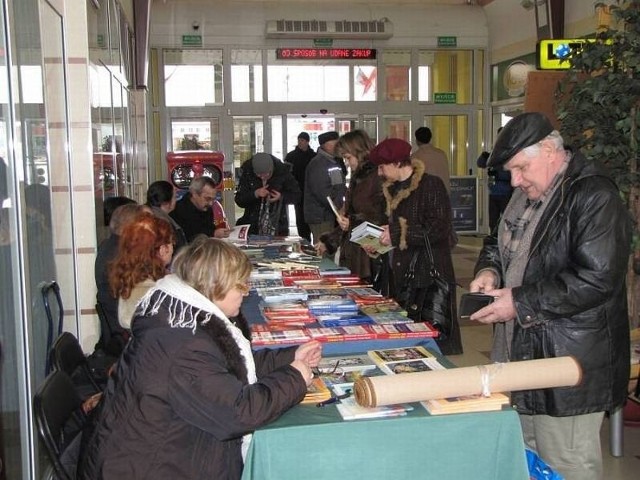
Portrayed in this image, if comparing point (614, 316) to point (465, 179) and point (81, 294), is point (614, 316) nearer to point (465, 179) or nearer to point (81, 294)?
point (81, 294)

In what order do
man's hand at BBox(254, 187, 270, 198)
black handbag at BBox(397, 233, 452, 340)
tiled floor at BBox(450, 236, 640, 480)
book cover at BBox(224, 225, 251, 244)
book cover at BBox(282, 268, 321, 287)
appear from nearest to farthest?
tiled floor at BBox(450, 236, 640, 480), black handbag at BBox(397, 233, 452, 340), book cover at BBox(282, 268, 321, 287), book cover at BBox(224, 225, 251, 244), man's hand at BBox(254, 187, 270, 198)

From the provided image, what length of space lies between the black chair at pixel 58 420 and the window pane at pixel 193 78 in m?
10.4

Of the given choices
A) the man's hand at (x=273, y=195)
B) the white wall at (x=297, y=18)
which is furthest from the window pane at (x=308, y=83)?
the man's hand at (x=273, y=195)

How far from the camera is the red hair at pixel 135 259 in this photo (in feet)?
11.0

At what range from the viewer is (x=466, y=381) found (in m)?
1.96

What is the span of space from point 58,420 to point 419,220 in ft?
8.16

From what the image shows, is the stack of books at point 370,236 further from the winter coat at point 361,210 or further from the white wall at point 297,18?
the white wall at point 297,18

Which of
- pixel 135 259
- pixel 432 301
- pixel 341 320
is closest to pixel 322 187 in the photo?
pixel 432 301

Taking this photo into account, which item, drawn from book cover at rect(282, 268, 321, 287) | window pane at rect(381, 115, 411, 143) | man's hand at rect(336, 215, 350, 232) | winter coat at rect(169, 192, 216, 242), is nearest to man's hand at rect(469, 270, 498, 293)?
book cover at rect(282, 268, 321, 287)

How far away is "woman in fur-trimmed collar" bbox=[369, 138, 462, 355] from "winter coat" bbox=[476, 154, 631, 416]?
70.1 inches

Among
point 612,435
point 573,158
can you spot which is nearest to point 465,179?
point 612,435

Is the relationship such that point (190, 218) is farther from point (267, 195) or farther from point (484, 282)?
point (484, 282)

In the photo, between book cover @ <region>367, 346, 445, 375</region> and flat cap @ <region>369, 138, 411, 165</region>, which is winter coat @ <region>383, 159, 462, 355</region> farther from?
book cover @ <region>367, 346, 445, 375</region>

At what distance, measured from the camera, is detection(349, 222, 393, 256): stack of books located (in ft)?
13.4
